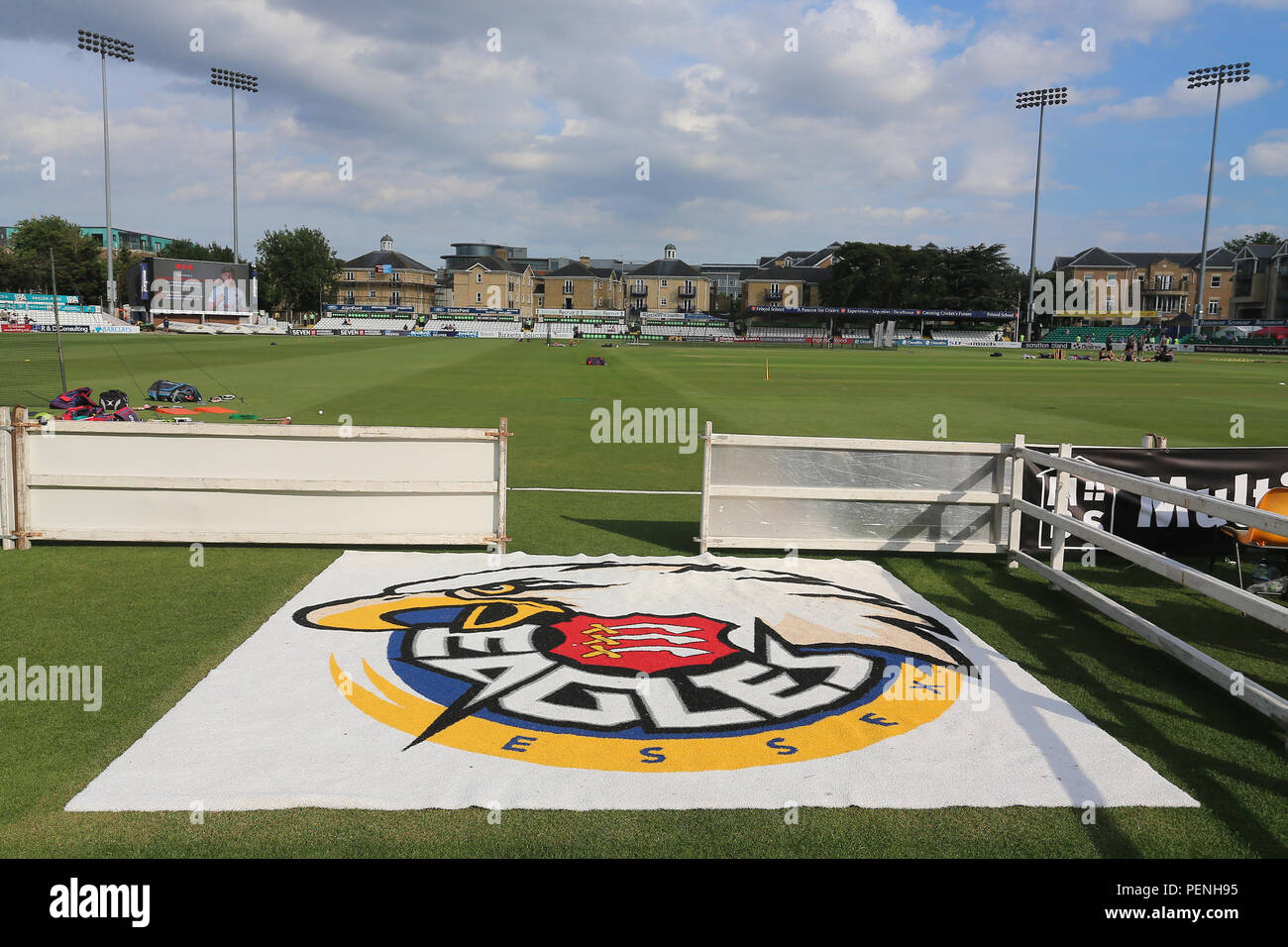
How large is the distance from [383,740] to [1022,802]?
3.77 m

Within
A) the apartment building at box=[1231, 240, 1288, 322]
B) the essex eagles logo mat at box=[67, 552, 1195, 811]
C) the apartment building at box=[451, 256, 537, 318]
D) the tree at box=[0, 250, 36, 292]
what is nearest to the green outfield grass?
the essex eagles logo mat at box=[67, 552, 1195, 811]

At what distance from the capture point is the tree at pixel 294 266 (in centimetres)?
14262

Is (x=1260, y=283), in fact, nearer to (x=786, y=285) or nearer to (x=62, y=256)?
(x=786, y=285)

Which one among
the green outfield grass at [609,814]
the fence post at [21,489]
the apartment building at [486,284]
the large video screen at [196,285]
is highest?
the apartment building at [486,284]

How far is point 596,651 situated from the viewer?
7.08 metres

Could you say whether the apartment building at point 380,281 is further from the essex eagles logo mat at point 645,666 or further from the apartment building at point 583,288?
the essex eagles logo mat at point 645,666

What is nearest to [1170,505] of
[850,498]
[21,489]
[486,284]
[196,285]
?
[850,498]

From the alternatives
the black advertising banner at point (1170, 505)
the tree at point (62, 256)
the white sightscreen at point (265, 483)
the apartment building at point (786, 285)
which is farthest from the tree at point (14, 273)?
the black advertising banner at point (1170, 505)

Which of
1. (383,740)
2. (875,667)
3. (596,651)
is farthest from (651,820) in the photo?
(875,667)

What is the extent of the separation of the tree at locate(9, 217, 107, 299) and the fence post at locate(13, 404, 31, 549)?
119 m

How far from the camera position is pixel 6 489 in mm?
9992

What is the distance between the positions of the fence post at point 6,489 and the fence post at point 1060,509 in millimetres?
11416
